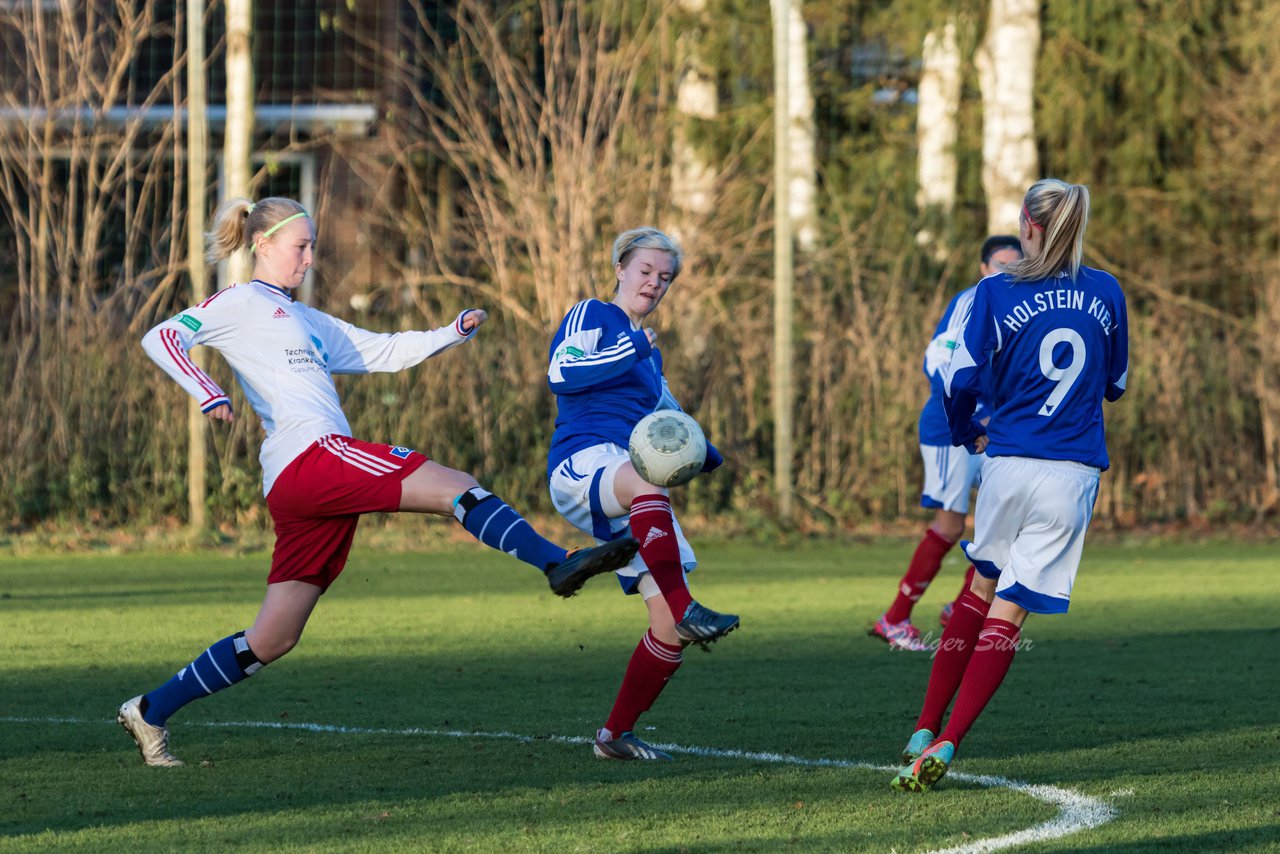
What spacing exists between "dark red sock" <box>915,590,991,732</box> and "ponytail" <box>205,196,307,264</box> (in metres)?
2.50

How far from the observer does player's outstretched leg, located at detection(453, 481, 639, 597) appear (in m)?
5.24

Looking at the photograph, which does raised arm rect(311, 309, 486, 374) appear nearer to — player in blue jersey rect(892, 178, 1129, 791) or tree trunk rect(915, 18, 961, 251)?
player in blue jersey rect(892, 178, 1129, 791)

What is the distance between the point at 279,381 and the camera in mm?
5746

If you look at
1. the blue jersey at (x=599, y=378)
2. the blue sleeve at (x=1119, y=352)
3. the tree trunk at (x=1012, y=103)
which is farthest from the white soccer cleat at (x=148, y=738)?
the tree trunk at (x=1012, y=103)

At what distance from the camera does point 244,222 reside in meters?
6.04

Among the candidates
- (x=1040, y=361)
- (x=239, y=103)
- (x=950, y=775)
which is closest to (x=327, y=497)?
(x=950, y=775)

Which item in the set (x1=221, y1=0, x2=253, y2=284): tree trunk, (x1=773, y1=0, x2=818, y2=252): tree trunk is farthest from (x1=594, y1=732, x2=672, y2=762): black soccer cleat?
(x1=773, y1=0, x2=818, y2=252): tree trunk

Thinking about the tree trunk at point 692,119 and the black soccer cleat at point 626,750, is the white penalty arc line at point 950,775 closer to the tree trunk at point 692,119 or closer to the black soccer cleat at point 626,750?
the black soccer cleat at point 626,750

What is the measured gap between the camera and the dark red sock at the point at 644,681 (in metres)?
5.80

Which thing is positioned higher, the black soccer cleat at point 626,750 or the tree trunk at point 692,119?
the tree trunk at point 692,119

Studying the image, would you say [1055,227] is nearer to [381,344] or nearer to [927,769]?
[927,769]

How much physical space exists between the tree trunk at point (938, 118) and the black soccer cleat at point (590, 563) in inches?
548

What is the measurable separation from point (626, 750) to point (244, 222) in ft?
7.08

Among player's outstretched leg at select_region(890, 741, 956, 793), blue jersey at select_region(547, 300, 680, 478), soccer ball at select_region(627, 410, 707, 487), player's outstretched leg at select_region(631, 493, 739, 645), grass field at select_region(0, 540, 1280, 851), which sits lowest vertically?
grass field at select_region(0, 540, 1280, 851)
